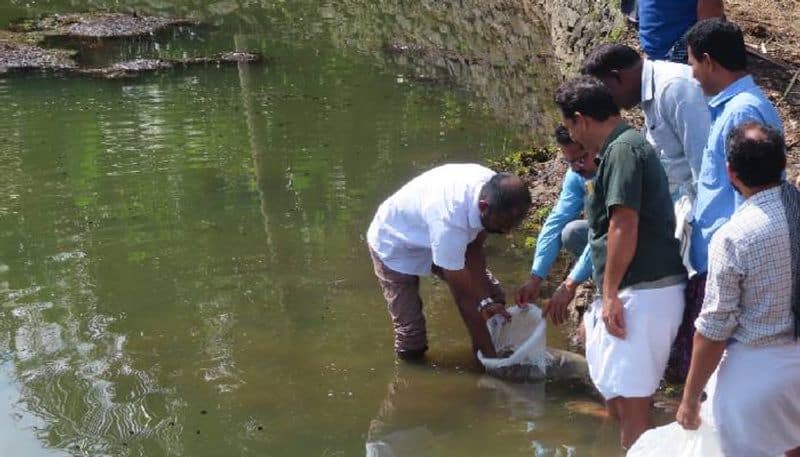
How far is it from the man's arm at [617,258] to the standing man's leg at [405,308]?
179cm

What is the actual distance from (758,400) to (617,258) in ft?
2.33

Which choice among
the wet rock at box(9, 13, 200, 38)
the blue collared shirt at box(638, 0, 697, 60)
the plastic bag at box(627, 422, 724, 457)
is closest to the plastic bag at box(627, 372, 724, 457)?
the plastic bag at box(627, 422, 724, 457)

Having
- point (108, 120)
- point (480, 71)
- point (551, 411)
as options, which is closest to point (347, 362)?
point (551, 411)

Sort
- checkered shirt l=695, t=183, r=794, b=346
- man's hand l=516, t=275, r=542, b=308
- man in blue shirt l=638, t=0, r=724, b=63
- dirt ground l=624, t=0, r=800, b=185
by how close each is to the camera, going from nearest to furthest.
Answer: checkered shirt l=695, t=183, r=794, b=346, man's hand l=516, t=275, r=542, b=308, man in blue shirt l=638, t=0, r=724, b=63, dirt ground l=624, t=0, r=800, b=185

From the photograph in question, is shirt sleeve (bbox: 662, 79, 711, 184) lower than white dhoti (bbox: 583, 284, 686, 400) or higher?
higher

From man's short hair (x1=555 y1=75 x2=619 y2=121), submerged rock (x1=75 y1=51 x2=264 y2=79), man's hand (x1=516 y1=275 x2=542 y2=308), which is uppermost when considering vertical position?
man's short hair (x1=555 y1=75 x2=619 y2=121)

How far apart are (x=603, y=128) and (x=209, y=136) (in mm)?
7236

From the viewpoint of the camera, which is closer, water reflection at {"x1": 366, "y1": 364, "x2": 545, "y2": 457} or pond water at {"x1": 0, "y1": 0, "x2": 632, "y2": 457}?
water reflection at {"x1": 366, "y1": 364, "x2": 545, "y2": 457}

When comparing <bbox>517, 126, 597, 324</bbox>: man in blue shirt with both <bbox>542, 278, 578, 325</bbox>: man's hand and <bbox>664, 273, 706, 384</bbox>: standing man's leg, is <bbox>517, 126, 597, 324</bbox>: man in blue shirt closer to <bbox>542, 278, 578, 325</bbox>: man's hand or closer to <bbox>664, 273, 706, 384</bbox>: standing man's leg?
<bbox>542, 278, 578, 325</bbox>: man's hand

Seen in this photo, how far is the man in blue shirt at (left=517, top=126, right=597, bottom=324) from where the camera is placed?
448 centimetres

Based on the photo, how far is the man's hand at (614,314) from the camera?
3.66 m

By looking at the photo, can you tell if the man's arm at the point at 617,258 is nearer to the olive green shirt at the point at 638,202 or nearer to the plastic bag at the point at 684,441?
the olive green shirt at the point at 638,202

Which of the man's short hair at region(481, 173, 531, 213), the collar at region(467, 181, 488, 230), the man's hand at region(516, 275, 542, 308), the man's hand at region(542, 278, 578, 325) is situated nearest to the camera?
the man's hand at region(542, 278, 578, 325)

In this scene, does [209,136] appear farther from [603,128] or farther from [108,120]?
[603,128]
